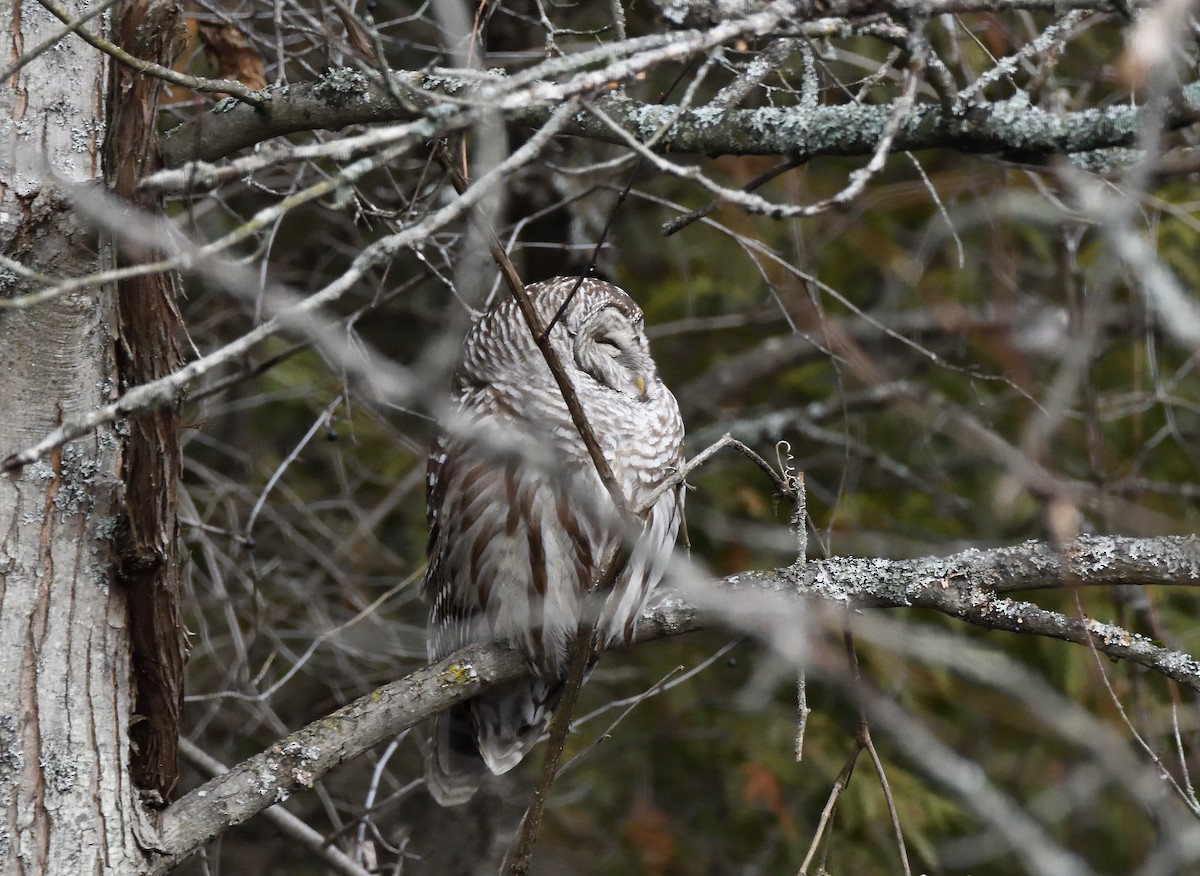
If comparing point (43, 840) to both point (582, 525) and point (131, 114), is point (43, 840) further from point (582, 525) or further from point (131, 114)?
point (582, 525)

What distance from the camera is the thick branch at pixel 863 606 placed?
2645mm

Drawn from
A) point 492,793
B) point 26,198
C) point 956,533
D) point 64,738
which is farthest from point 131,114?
point 956,533

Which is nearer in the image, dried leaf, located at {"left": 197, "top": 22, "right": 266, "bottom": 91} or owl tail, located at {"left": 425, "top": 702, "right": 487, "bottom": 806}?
dried leaf, located at {"left": 197, "top": 22, "right": 266, "bottom": 91}

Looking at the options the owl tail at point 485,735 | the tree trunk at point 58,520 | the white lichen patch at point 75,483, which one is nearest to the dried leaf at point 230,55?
the tree trunk at point 58,520

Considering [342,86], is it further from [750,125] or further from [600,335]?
[600,335]

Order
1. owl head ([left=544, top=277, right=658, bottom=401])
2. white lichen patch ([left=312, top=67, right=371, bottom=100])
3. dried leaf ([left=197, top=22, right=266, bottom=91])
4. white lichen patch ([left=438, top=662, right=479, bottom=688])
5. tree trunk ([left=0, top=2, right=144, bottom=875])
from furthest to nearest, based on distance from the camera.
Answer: owl head ([left=544, top=277, right=658, bottom=401]), dried leaf ([left=197, top=22, right=266, bottom=91]), white lichen patch ([left=438, top=662, right=479, bottom=688]), white lichen patch ([left=312, top=67, right=371, bottom=100]), tree trunk ([left=0, top=2, right=144, bottom=875])

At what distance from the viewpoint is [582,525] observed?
3807mm

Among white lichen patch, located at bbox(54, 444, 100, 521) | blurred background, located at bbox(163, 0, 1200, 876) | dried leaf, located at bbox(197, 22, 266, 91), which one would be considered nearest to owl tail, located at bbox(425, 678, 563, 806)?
blurred background, located at bbox(163, 0, 1200, 876)

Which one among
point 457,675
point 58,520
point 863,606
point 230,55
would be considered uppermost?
point 230,55

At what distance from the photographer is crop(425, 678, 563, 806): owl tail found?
417 cm

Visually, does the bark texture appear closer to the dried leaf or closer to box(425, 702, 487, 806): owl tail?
the dried leaf

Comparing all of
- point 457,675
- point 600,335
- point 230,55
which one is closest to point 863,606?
point 457,675

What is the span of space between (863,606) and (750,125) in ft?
3.79

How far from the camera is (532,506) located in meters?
3.83
